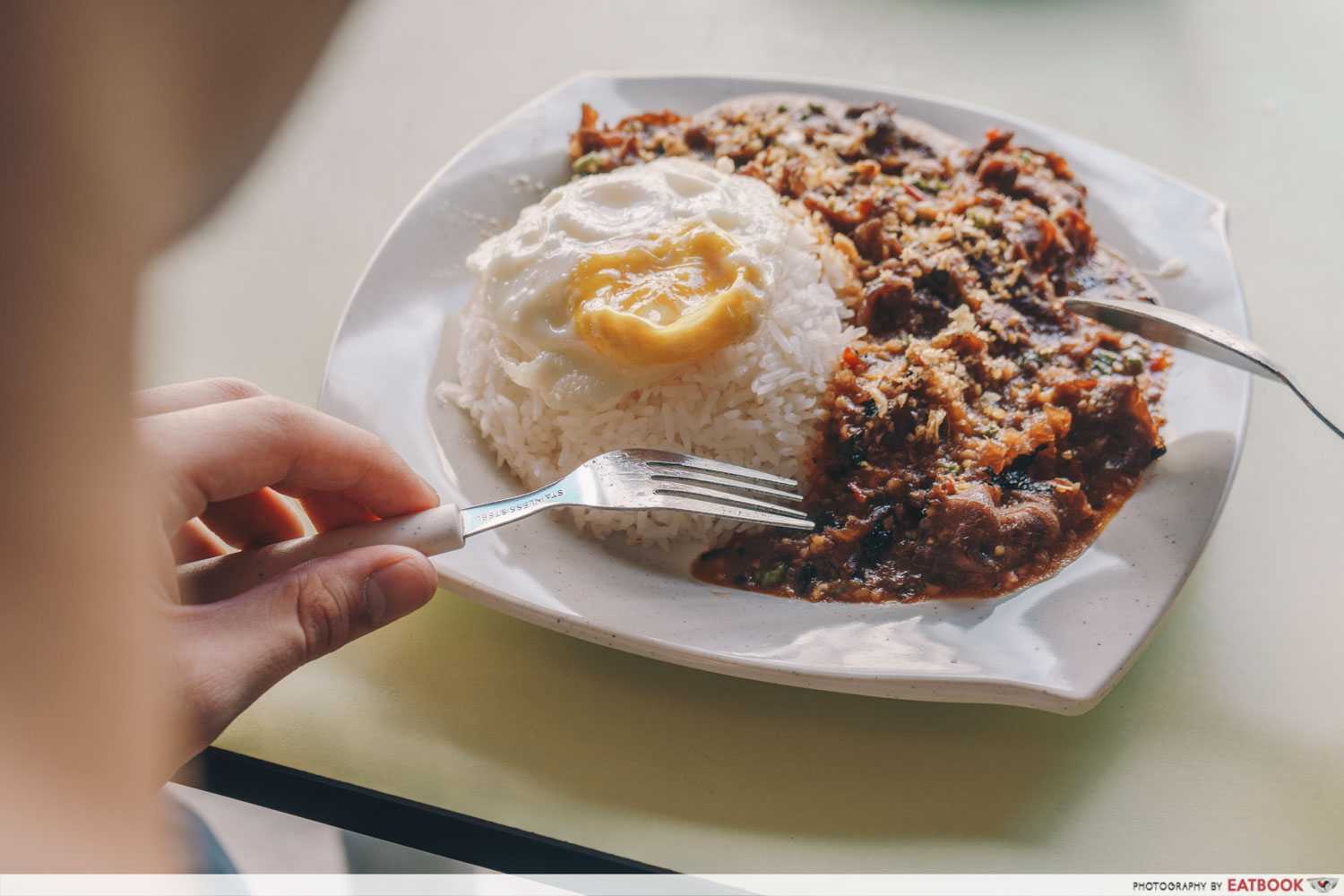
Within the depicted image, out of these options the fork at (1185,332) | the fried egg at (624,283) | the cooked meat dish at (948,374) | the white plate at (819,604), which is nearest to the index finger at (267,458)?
the white plate at (819,604)

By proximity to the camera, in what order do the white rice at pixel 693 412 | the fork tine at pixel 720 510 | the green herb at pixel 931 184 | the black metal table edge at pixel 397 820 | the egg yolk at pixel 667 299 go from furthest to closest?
the green herb at pixel 931 184 → the white rice at pixel 693 412 → the egg yolk at pixel 667 299 → the fork tine at pixel 720 510 → the black metal table edge at pixel 397 820

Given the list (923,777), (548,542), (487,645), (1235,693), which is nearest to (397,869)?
(487,645)

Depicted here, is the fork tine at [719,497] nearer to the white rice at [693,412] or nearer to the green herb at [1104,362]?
the white rice at [693,412]

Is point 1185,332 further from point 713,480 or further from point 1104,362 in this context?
point 713,480

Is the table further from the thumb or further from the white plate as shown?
the thumb

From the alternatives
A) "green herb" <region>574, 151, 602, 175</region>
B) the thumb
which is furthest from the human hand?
"green herb" <region>574, 151, 602, 175</region>

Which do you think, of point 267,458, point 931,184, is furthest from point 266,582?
point 931,184

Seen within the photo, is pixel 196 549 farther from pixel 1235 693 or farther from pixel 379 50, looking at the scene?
pixel 379 50
